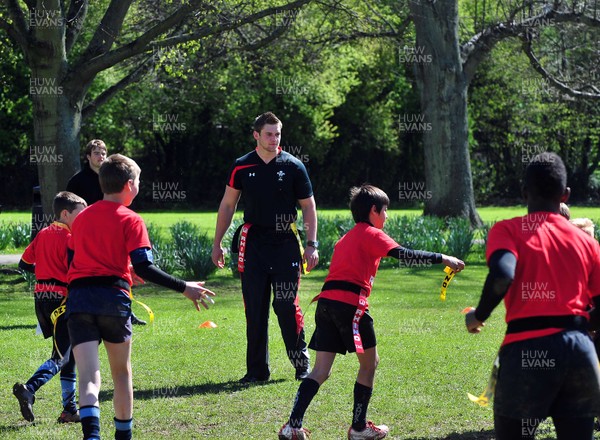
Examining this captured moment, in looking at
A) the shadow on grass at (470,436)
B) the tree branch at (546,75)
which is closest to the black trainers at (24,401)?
the shadow on grass at (470,436)

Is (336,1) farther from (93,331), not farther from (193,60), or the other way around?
(93,331)

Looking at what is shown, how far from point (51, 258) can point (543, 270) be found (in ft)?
12.7

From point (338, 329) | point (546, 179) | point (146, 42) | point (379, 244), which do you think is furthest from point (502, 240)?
point (146, 42)

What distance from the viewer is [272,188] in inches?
312

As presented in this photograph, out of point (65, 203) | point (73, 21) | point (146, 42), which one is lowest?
point (65, 203)

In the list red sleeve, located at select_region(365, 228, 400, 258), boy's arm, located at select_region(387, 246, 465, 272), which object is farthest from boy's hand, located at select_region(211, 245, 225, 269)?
boy's arm, located at select_region(387, 246, 465, 272)

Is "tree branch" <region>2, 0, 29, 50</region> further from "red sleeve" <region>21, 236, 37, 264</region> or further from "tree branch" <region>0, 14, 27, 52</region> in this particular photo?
"red sleeve" <region>21, 236, 37, 264</region>

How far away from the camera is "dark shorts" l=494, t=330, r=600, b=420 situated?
13.1 ft

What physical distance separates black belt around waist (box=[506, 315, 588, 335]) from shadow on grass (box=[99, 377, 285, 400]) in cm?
378

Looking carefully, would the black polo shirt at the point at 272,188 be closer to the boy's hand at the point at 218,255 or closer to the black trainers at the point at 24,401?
the boy's hand at the point at 218,255

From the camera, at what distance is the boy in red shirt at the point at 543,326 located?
3986 mm

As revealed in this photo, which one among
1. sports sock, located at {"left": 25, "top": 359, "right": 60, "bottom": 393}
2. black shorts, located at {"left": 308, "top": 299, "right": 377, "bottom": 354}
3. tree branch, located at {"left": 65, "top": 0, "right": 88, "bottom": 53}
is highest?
tree branch, located at {"left": 65, "top": 0, "right": 88, "bottom": 53}

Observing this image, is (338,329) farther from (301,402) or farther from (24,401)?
(24,401)

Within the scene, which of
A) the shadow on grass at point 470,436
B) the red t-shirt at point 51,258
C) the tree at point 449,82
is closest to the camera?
the shadow on grass at point 470,436
